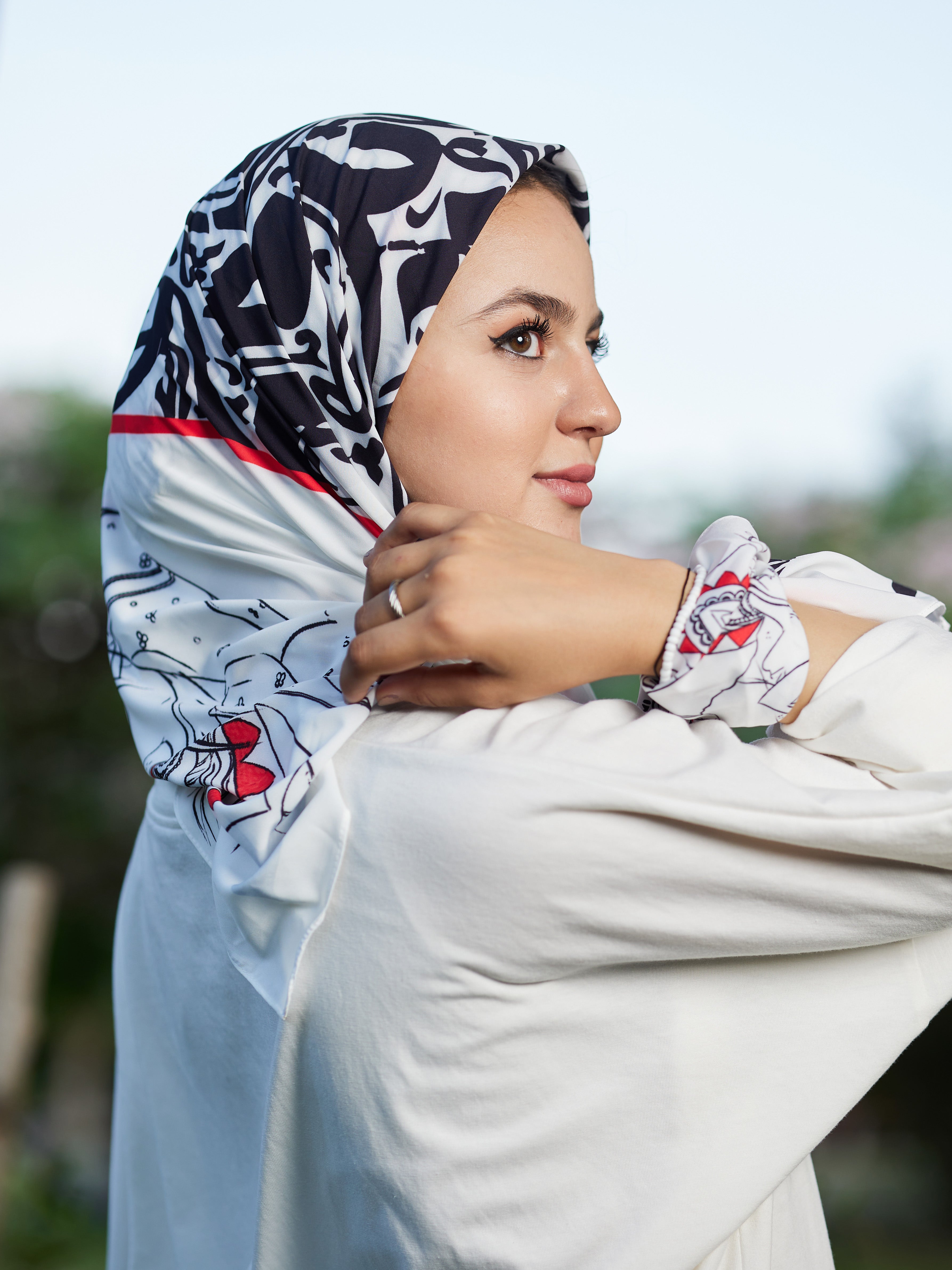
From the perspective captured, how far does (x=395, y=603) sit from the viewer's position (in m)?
0.81

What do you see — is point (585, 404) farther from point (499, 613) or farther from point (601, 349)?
point (499, 613)

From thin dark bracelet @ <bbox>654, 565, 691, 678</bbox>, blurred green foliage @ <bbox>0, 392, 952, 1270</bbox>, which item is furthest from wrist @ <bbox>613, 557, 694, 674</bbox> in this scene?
blurred green foliage @ <bbox>0, 392, 952, 1270</bbox>

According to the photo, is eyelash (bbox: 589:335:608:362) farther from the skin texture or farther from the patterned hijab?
the patterned hijab

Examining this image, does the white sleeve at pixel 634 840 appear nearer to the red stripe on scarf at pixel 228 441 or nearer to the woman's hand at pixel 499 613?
the woman's hand at pixel 499 613

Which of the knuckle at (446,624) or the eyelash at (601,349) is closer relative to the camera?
the knuckle at (446,624)

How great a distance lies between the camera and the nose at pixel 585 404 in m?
1.13

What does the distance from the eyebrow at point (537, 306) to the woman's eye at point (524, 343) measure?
26 mm

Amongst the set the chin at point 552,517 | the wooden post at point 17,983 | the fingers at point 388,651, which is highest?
the chin at point 552,517

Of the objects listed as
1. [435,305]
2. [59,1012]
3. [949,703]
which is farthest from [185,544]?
[59,1012]

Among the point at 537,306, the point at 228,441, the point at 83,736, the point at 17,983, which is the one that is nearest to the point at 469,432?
the point at 537,306

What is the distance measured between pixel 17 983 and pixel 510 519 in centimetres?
335

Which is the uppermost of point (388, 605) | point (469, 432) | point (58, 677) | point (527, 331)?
point (527, 331)

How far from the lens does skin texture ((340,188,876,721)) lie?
2.56 ft

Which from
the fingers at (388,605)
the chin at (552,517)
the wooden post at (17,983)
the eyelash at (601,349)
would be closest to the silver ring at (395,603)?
the fingers at (388,605)
